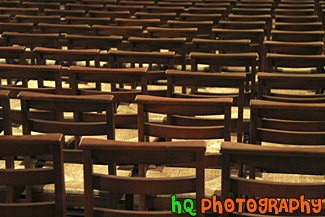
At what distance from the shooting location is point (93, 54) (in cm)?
178

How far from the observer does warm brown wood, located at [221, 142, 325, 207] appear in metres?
0.87

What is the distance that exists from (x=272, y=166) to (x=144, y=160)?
0.20 metres

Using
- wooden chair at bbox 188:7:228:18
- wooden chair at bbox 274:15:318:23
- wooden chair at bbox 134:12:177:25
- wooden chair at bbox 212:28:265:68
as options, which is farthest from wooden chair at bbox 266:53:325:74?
wooden chair at bbox 188:7:228:18

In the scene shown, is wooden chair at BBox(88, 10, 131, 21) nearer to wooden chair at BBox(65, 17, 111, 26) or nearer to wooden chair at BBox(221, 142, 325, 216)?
wooden chair at BBox(65, 17, 111, 26)

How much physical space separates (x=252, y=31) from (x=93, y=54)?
744 millimetres

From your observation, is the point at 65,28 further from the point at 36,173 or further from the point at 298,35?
the point at 36,173

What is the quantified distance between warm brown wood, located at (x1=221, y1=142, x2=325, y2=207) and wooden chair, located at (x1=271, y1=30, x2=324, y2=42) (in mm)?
1368

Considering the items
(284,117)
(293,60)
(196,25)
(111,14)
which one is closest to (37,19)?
(111,14)

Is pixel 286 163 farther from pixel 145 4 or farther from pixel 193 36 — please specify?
pixel 145 4

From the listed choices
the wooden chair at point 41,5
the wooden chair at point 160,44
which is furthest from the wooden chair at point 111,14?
the wooden chair at point 160,44

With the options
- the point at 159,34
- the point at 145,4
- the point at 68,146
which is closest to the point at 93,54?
the point at 68,146

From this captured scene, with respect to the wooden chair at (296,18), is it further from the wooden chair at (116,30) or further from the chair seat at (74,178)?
the chair seat at (74,178)

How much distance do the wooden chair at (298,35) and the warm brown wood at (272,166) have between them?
1.37 meters

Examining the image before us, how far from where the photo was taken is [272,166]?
89 cm
